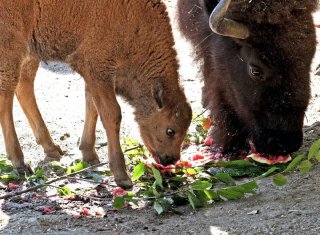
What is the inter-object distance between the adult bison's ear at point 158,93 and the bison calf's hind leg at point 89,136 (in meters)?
0.83

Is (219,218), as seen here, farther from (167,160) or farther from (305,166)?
(167,160)

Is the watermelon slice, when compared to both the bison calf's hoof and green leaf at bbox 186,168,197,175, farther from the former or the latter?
the bison calf's hoof

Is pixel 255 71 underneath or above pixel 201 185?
above

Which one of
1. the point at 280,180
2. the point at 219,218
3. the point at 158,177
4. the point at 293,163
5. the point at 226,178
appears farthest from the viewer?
the point at 158,177

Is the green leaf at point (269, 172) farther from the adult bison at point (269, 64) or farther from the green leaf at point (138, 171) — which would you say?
the green leaf at point (138, 171)

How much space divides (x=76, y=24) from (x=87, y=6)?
0.62 ft

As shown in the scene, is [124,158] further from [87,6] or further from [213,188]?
[87,6]

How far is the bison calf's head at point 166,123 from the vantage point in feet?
21.5

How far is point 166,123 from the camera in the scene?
6.59 m

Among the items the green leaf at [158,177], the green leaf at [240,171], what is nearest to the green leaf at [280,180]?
the green leaf at [240,171]

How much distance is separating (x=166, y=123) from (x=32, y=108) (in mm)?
1551

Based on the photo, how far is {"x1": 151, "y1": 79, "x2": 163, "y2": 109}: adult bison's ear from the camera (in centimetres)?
649

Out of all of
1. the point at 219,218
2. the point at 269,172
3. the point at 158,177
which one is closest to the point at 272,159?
the point at 269,172

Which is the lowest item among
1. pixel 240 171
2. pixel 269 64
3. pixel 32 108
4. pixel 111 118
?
pixel 240 171
